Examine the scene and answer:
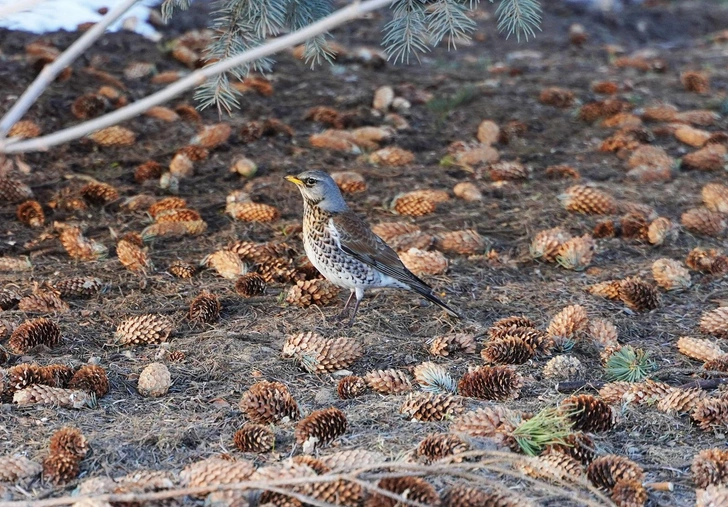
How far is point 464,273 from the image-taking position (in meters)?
5.10

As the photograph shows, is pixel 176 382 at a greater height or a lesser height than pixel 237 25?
lesser

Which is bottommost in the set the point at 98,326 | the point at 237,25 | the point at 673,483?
the point at 98,326

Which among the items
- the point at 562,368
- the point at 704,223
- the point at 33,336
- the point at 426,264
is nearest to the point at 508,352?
the point at 562,368

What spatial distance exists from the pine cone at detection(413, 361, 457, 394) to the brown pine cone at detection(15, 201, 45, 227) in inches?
107

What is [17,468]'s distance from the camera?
2.94 meters

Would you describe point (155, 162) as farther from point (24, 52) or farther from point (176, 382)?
point (176, 382)

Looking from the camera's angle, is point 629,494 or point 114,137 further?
point 114,137

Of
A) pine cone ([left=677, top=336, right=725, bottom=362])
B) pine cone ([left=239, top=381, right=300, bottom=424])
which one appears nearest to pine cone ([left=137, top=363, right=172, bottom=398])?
pine cone ([left=239, top=381, right=300, bottom=424])

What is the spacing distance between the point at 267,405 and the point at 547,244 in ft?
7.73

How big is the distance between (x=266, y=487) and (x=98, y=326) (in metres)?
1.88

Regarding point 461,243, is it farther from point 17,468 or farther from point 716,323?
point 17,468

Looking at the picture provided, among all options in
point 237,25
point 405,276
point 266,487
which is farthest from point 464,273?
point 266,487

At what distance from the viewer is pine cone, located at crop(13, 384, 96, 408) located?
11.3ft

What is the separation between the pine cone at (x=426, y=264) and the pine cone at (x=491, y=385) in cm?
137
